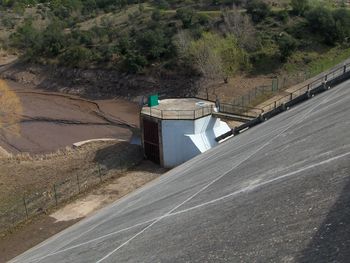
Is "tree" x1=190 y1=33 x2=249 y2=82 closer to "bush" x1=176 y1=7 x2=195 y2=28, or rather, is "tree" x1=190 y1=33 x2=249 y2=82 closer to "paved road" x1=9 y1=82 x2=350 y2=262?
"bush" x1=176 y1=7 x2=195 y2=28

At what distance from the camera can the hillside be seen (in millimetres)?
49094

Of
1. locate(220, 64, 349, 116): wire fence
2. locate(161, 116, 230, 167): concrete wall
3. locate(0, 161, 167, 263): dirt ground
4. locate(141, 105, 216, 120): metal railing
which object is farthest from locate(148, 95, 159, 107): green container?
locate(220, 64, 349, 116): wire fence

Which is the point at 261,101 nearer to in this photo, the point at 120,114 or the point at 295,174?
the point at 120,114

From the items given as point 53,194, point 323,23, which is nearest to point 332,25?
point 323,23

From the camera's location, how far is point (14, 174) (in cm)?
2898

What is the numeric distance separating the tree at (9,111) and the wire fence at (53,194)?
17.7 m

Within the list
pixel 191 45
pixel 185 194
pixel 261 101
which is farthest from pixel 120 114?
pixel 185 194

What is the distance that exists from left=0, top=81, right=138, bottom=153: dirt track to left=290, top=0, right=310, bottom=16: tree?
2501 cm

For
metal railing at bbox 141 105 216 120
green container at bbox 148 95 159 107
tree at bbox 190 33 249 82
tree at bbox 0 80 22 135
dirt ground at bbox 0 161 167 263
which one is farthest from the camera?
tree at bbox 190 33 249 82

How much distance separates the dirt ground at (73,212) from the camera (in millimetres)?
20281

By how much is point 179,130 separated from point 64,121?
21641 millimetres

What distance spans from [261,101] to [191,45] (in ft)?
48.3

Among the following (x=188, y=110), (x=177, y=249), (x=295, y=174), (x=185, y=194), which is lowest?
(x=188, y=110)

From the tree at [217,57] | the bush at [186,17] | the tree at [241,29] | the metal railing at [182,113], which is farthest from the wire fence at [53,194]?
the bush at [186,17]
